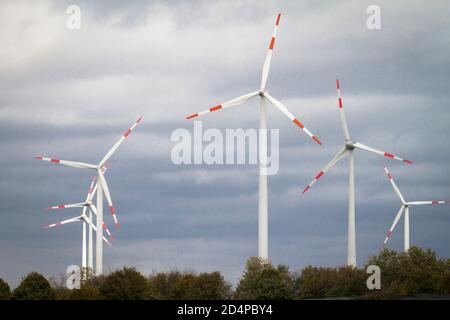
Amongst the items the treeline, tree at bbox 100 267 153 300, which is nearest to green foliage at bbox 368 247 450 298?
the treeline

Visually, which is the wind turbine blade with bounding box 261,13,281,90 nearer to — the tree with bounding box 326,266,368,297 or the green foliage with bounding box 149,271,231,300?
the green foliage with bounding box 149,271,231,300

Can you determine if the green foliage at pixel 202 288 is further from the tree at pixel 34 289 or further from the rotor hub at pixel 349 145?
the rotor hub at pixel 349 145

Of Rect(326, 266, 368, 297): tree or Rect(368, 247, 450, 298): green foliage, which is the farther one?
Rect(326, 266, 368, 297): tree

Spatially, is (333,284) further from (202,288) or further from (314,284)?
(202,288)

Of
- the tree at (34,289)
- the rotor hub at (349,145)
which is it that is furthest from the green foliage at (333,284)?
the tree at (34,289)

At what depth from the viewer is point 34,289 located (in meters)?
116

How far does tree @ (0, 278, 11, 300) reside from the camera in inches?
4612

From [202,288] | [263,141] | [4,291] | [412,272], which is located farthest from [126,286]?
[412,272]

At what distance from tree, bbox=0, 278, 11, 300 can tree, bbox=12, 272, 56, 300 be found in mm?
1306

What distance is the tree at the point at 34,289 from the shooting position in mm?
115312

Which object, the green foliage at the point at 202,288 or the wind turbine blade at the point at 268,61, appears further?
the green foliage at the point at 202,288

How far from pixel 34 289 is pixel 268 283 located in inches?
1039

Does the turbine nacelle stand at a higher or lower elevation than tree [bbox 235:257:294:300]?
higher
